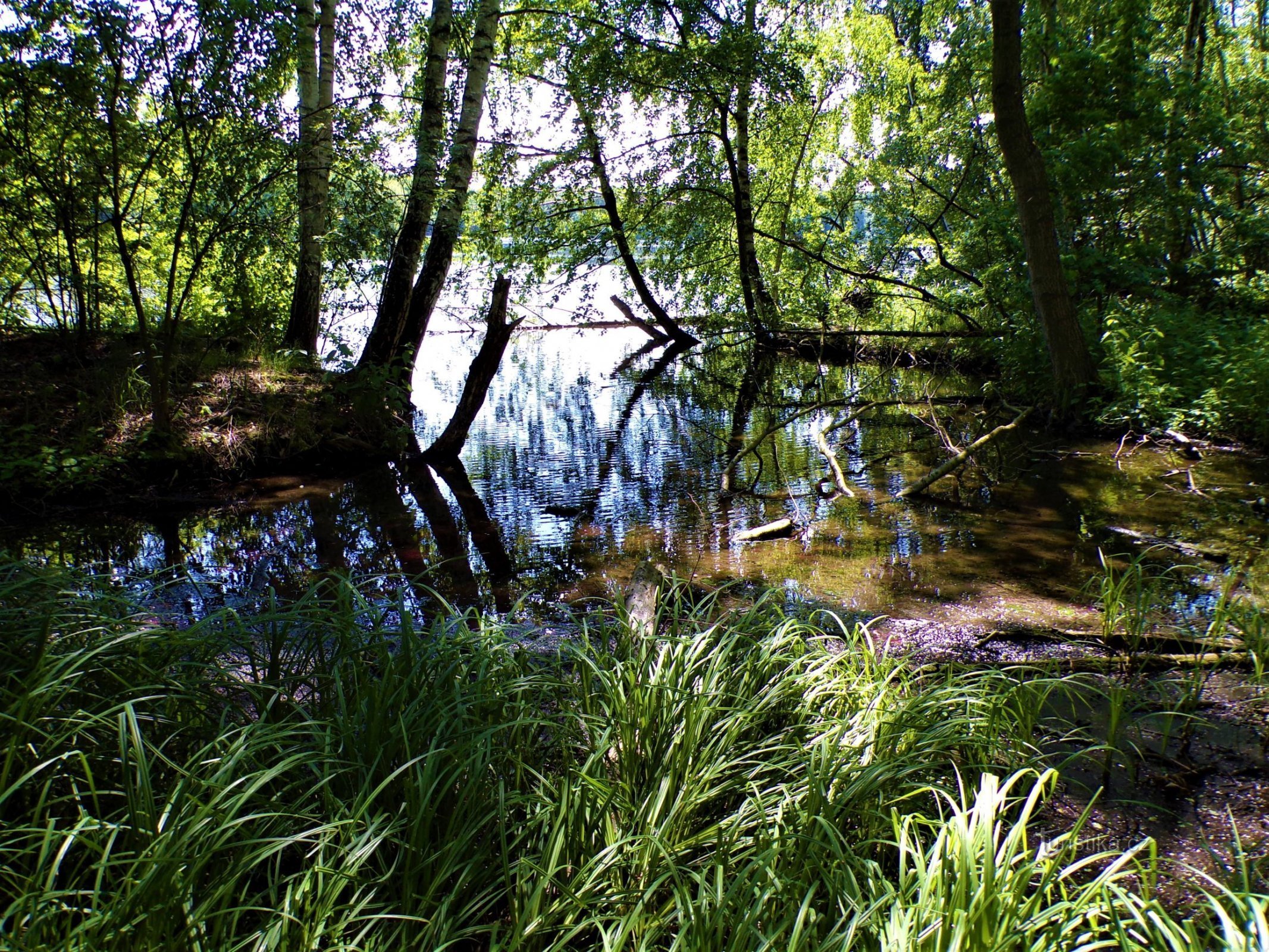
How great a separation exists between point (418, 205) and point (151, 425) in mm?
3582

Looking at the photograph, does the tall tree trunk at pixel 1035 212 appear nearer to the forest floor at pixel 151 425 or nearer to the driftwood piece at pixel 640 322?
the forest floor at pixel 151 425

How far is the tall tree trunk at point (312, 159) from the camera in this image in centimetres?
691

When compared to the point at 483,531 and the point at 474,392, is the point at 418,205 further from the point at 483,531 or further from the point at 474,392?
the point at 483,531

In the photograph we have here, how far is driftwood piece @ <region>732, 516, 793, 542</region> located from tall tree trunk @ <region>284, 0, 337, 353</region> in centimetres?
466

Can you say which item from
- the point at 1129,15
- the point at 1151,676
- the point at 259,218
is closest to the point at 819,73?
the point at 1129,15

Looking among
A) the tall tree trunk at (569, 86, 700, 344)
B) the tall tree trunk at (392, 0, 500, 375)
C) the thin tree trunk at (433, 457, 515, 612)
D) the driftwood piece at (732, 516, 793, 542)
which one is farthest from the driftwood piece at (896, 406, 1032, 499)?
the tall tree trunk at (569, 86, 700, 344)

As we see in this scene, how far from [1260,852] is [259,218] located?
25.0ft

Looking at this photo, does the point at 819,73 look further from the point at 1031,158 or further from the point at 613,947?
the point at 613,947

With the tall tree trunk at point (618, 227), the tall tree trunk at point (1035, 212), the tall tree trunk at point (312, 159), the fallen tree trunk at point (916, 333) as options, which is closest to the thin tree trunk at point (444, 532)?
the tall tree trunk at point (312, 159)

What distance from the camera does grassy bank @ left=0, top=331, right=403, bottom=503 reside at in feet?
20.6

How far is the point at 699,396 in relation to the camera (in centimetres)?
1231

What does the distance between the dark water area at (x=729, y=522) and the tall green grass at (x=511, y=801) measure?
30.1 inches

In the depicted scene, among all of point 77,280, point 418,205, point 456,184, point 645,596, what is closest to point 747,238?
point 456,184

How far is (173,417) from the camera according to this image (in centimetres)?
700
